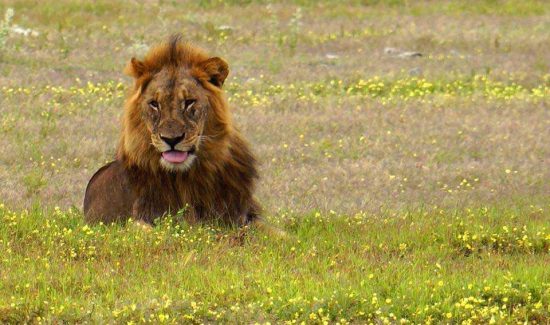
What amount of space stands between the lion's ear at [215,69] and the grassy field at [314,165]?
1.11m

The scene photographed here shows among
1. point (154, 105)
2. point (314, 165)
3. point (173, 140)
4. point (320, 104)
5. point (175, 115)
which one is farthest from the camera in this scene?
point (320, 104)

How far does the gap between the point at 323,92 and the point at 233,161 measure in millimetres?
8594

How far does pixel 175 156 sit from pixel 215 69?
2.52ft

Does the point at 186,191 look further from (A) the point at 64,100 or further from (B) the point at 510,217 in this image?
(A) the point at 64,100

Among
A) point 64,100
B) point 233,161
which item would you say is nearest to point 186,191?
point 233,161

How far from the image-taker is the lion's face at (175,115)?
28.8 ft

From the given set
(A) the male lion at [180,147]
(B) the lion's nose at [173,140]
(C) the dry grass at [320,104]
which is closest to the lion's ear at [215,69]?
(A) the male lion at [180,147]

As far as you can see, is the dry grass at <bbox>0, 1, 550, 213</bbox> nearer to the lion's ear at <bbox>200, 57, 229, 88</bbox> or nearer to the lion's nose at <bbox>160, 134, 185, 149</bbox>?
the lion's ear at <bbox>200, 57, 229, 88</bbox>

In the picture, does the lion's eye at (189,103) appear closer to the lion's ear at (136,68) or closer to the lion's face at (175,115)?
the lion's face at (175,115)

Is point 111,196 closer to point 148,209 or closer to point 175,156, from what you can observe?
point 148,209

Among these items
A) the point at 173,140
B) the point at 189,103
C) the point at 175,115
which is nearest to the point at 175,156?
the point at 173,140

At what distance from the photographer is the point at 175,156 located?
29.1 feet

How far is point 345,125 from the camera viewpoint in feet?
50.1

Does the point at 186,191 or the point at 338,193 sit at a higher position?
the point at 186,191
